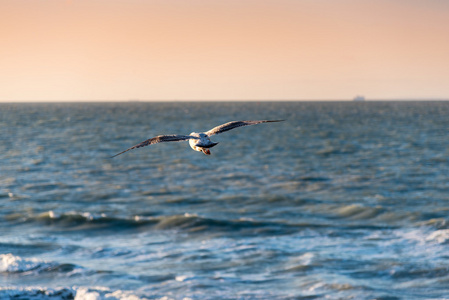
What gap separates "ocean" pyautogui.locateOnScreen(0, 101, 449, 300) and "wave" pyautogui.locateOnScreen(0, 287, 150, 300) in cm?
8

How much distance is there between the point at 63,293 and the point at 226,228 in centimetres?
1368

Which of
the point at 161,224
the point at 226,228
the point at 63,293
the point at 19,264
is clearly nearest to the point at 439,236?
the point at 226,228

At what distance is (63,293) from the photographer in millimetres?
24250

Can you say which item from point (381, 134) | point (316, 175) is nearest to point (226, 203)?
point (316, 175)

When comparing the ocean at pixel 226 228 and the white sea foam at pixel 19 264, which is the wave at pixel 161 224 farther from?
the white sea foam at pixel 19 264

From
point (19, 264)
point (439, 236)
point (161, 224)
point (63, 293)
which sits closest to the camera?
point (63, 293)

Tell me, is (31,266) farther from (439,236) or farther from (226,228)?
(439,236)

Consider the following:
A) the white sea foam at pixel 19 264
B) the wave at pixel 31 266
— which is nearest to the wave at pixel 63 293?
the wave at pixel 31 266

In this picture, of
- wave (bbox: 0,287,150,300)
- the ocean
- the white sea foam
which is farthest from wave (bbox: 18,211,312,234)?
wave (bbox: 0,287,150,300)

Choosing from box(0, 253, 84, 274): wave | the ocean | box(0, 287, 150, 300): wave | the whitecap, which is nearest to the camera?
box(0, 287, 150, 300): wave

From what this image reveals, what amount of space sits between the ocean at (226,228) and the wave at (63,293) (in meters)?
0.08

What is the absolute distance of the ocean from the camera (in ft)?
84.5

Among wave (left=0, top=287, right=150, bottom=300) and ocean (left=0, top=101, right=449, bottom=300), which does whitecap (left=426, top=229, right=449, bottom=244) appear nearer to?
ocean (left=0, top=101, right=449, bottom=300)

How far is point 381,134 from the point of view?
106 metres
